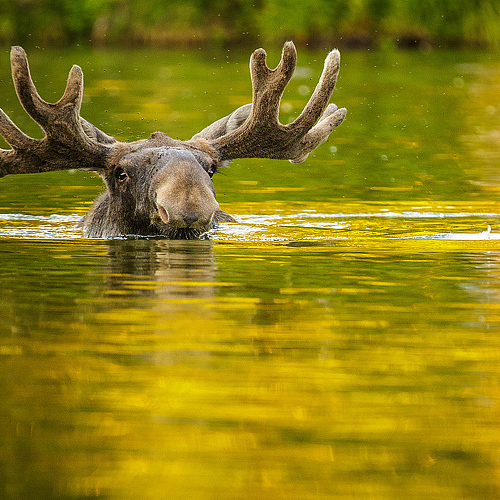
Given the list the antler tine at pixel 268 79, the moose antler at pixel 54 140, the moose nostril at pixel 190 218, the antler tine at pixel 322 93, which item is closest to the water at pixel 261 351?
the moose nostril at pixel 190 218

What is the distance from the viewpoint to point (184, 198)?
384 inches

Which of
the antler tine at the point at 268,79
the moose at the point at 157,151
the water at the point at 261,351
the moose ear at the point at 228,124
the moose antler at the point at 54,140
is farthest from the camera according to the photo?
the moose ear at the point at 228,124

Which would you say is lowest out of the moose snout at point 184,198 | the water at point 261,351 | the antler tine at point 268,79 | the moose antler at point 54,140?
the water at point 261,351

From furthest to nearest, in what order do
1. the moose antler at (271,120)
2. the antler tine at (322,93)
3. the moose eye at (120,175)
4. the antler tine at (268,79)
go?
the antler tine at (322,93), the moose antler at (271,120), the antler tine at (268,79), the moose eye at (120,175)

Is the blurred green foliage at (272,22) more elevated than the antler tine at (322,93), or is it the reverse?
the blurred green foliage at (272,22)

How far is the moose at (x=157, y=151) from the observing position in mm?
9875

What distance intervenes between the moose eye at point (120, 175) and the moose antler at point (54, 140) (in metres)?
0.19

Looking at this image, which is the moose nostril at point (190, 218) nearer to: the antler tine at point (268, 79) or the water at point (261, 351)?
the water at point (261, 351)

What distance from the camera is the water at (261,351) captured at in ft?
15.8

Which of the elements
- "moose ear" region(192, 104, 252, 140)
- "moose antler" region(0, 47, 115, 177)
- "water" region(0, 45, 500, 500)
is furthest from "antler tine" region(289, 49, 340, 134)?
"moose antler" region(0, 47, 115, 177)

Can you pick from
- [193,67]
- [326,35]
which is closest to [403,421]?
[193,67]

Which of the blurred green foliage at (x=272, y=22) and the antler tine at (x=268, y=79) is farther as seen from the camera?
the blurred green foliage at (x=272, y=22)

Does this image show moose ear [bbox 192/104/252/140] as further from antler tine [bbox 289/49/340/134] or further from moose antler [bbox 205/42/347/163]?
antler tine [bbox 289/49/340/134]

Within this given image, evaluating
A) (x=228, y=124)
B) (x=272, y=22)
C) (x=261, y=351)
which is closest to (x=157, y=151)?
(x=228, y=124)
